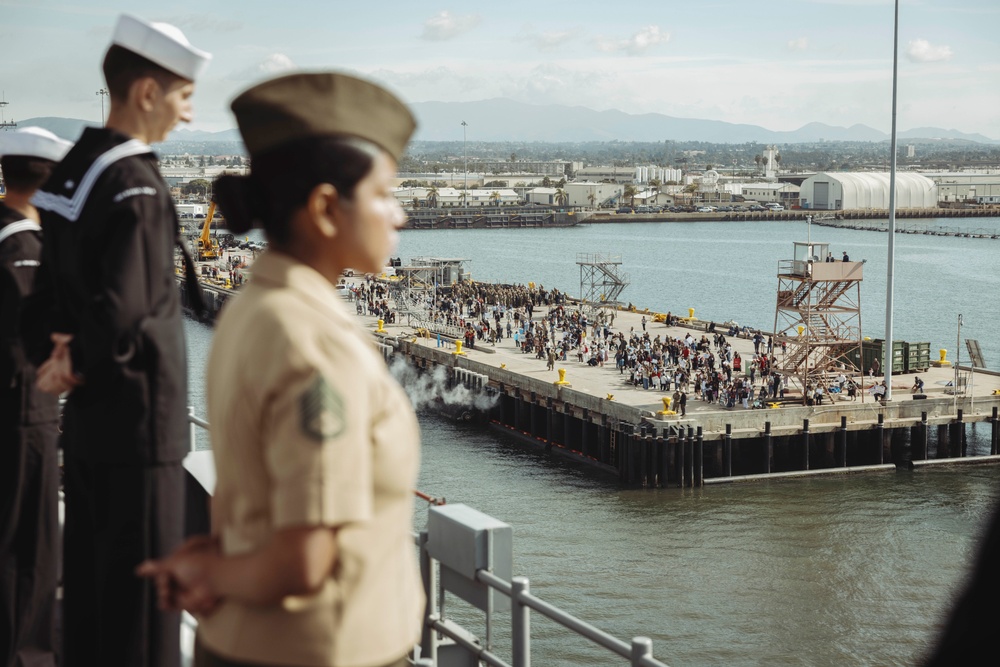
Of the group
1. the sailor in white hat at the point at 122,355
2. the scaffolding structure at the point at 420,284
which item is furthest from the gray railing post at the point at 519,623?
the scaffolding structure at the point at 420,284

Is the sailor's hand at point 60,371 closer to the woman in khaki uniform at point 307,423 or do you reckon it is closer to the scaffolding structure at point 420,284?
the woman in khaki uniform at point 307,423

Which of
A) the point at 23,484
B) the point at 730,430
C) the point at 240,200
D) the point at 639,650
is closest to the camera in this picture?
the point at 240,200

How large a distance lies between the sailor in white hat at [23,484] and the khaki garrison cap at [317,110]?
6.36 feet

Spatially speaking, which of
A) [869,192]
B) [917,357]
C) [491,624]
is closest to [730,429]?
[917,357]

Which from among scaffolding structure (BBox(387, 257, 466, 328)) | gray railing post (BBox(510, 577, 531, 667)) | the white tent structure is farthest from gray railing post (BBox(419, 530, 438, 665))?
the white tent structure

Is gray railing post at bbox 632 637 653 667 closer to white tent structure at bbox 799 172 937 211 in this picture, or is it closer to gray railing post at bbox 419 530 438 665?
gray railing post at bbox 419 530 438 665

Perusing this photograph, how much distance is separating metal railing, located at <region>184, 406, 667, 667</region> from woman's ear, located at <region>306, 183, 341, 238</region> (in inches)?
80.8

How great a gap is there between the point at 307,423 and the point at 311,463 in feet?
0.20

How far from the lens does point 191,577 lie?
2.14 m

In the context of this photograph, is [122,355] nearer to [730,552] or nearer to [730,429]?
[730,552]

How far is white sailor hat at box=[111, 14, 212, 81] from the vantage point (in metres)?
3.12

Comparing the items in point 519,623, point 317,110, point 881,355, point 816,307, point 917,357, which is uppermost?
point 317,110

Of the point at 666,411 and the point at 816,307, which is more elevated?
the point at 816,307

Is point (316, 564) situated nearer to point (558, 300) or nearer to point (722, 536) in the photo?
point (722, 536)
